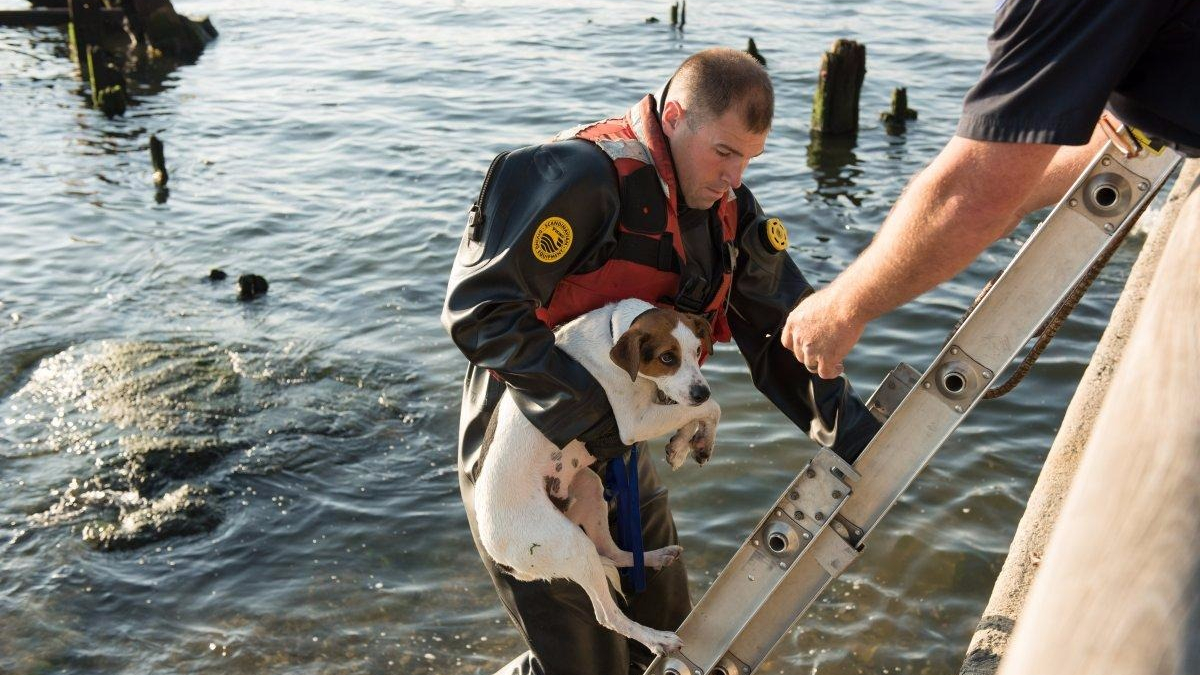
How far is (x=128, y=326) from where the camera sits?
404 inches

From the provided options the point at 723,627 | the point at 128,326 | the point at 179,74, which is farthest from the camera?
the point at 179,74

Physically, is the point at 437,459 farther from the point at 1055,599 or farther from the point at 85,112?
the point at 85,112

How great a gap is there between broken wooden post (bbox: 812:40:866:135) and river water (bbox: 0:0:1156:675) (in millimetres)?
479

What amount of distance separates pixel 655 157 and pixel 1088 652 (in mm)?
2646

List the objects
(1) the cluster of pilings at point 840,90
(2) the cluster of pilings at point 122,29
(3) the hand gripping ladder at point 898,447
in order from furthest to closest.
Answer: (2) the cluster of pilings at point 122,29 < (1) the cluster of pilings at point 840,90 < (3) the hand gripping ladder at point 898,447

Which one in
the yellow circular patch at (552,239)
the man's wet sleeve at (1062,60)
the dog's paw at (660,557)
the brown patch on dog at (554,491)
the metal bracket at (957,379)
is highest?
the man's wet sleeve at (1062,60)

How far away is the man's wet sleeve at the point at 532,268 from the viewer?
11.4 ft

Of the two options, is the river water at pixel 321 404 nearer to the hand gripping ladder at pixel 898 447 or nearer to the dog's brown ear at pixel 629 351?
the hand gripping ladder at pixel 898 447

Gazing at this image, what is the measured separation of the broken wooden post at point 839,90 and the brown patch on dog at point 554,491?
12709mm

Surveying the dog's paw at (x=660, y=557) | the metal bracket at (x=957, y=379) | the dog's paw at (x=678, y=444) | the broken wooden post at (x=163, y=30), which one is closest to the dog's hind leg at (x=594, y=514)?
the dog's paw at (x=660, y=557)

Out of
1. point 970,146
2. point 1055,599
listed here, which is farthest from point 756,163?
point 1055,599

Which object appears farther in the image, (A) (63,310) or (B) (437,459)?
(A) (63,310)

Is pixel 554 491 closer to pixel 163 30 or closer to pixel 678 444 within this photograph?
pixel 678 444

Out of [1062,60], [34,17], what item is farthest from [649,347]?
[34,17]
